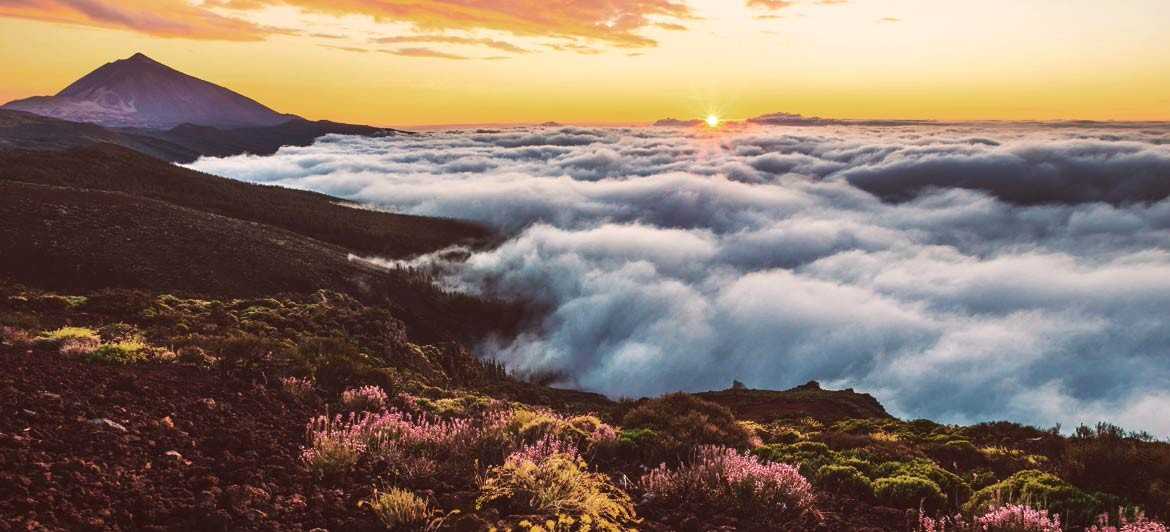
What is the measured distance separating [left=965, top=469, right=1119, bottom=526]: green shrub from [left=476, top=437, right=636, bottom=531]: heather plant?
4154mm

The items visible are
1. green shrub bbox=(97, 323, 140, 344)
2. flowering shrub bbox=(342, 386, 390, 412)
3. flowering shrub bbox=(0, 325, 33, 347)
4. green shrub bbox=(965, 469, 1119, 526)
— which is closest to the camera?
green shrub bbox=(965, 469, 1119, 526)

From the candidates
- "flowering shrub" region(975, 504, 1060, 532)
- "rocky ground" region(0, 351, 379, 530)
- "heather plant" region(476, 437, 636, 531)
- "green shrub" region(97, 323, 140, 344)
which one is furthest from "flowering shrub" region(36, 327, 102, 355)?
"flowering shrub" region(975, 504, 1060, 532)

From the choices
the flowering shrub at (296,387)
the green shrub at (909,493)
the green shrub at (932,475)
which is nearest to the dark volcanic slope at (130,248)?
the flowering shrub at (296,387)

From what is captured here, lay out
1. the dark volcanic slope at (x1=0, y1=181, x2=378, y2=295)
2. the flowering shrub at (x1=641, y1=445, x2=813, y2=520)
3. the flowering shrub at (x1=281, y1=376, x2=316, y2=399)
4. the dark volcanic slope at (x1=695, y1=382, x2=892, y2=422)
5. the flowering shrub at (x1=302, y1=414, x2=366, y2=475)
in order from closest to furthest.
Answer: the flowering shrub at (x1=302, y1=414, x2=366, y2=475), the flowering shrub at (x1=641, y1=445, x2=813, y2=520), the flowering shrub at (x1=281, y1=376, x2=316, y2=399), the dark volcanic slope at (x1=695, y1=382, x2=892, y2=422), the dark volcanic slope at (x1=0, y1=181, x2=378, y2=295)

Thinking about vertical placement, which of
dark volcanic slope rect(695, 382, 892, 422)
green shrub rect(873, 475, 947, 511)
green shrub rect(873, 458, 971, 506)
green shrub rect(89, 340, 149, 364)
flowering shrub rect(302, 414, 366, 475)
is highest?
flowering shrub rect(302, 414, 366, 475)

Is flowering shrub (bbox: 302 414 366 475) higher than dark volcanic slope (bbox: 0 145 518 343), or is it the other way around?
flowering shrub (bbox: 302 414 366 475)

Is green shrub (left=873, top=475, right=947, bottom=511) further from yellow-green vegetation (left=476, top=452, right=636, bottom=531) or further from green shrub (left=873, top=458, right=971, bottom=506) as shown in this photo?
yellow-green vegetation (left=476, top=452, right=636, bottom=531)

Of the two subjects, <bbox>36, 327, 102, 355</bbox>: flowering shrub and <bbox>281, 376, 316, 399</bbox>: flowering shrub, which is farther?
<bbox>281, 376, 316, 399</bbox>: flowering shrub

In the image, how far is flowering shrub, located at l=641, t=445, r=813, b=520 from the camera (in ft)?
19.7

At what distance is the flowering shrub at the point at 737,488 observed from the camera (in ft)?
19.7

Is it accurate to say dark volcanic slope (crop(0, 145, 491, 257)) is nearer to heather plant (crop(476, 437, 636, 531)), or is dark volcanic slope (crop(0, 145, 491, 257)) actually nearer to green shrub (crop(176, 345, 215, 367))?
green shrub (crop(176, 345, 215, 367))

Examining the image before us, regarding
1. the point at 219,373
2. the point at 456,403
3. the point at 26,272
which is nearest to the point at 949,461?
the point at 456,403

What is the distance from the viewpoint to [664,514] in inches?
234

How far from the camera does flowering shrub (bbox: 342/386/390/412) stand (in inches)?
359
